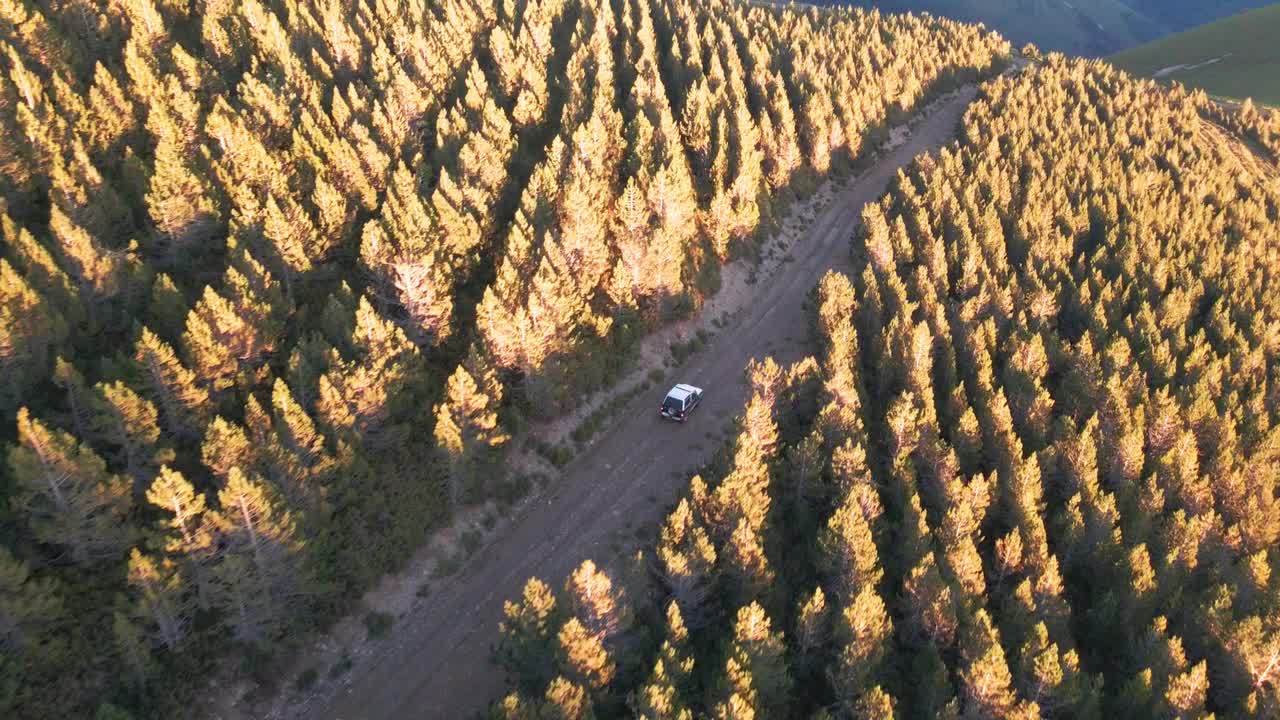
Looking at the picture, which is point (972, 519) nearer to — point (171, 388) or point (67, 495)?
point (171, 388)

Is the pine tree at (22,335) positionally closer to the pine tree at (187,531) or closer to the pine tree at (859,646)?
the pine tree at (187,531)

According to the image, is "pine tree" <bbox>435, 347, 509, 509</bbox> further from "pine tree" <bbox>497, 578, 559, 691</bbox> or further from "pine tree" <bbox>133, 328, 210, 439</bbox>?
"pine tree" <bbox>133, 328, 210, 439</bbox>

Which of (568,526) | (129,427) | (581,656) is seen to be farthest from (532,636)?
(129,427)

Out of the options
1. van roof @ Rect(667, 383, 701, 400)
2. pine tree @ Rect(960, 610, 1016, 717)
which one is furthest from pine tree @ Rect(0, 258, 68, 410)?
pine tree @ Rect(960, 610, 1016, 717)

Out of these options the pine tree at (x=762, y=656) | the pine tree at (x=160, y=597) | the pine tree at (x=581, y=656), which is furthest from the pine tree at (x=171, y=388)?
the pine tree at (x=762, y=656)

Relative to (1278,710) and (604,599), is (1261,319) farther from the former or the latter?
(604,599)

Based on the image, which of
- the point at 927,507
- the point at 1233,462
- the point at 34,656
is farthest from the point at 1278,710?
the point at 34,656
